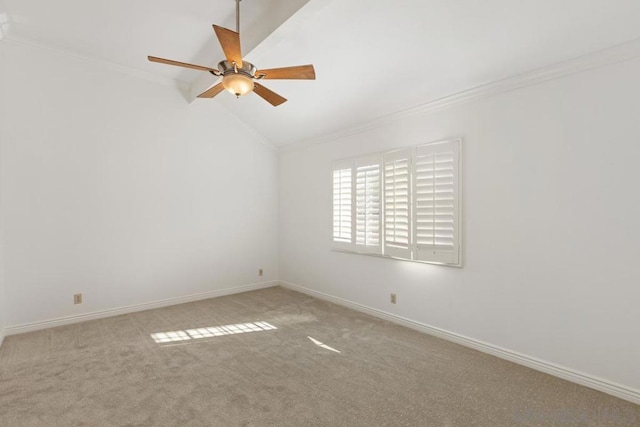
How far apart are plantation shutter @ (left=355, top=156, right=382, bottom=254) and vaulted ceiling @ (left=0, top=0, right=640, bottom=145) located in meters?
0.63

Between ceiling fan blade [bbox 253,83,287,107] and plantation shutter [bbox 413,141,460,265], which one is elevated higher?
ceiling fan blade [bbox 253,83,287,107]

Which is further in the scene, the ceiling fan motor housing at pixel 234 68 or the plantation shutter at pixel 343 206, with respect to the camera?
the plantation shutter at pixel 343 206

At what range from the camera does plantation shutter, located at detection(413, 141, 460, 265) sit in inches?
125

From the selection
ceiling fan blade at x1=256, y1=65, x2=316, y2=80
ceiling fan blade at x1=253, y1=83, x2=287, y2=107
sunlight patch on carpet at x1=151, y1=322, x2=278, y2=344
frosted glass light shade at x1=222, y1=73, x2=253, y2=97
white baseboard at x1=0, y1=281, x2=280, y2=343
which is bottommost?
sunlight patch on carpet at x1=151, y1=322, x2=278, y2=344

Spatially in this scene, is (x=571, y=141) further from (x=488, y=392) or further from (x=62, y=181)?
(x=62, y=181)

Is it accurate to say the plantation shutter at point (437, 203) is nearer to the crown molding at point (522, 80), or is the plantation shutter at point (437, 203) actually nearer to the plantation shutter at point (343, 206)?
the crown molding at point (522, 80)

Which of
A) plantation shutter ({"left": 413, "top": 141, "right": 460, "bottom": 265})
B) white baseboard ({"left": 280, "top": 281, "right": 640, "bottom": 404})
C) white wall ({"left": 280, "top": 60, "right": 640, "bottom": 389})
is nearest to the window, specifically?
plantation shutter ({"left": 413, "top": 141, "right": 460, "bottom": 265})

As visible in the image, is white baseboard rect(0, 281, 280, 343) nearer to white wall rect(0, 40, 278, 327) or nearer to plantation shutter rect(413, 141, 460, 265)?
white wall rect(0, 40, 278, 327)

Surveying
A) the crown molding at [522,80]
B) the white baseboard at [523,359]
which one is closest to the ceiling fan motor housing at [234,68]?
the crown molding at [522,80]

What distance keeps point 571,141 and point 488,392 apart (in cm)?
202

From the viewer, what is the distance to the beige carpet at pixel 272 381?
6.86ft

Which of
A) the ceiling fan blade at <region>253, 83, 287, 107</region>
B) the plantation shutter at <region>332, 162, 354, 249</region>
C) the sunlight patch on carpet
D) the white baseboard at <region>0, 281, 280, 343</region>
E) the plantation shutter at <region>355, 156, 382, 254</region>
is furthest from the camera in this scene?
the plantation shutter at <region>332, 162, 354, 249</region>

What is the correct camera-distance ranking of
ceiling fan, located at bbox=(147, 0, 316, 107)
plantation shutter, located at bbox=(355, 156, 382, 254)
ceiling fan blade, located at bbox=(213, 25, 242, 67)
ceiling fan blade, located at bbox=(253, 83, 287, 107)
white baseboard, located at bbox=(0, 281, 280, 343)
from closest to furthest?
ceiling fan blade, located at bbox=(213, 25, 242, 67) → ceiling fan, located at bbox=(147, 0, 316, 107) → ceiling fan blade, located at bbox=(253, 83, 287, 107) → white baseboard, located at bbox=(0, 281, 280, 343) → plantation shutter, located at bbox=(355, 156, 382, 254)

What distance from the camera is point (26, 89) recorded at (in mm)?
3553
